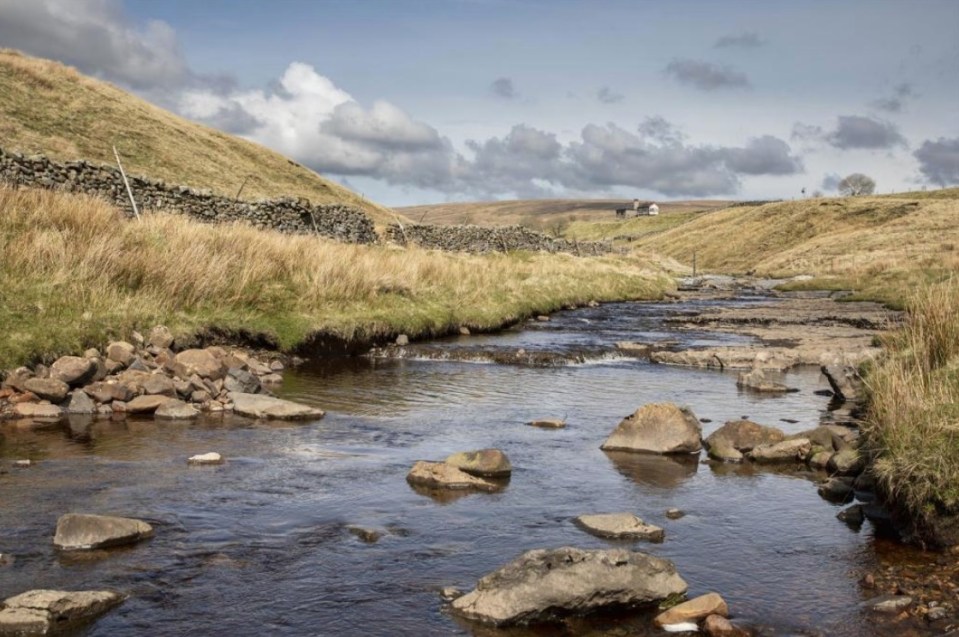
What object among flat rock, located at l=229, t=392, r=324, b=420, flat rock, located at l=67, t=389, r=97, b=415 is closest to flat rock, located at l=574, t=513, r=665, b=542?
flat rock, located at l=229, t=392, r=324, b=420

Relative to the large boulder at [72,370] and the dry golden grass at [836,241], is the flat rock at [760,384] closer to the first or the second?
the large boulder at [72,370]

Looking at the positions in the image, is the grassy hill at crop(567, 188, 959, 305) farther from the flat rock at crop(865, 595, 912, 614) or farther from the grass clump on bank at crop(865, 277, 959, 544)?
the flat rock at crop(865, 595, 912, 614)

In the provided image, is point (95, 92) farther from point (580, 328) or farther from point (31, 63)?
point (580, 328)

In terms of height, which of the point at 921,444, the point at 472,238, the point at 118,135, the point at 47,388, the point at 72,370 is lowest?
the point at 921,444

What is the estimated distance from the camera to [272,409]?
48.6 feet

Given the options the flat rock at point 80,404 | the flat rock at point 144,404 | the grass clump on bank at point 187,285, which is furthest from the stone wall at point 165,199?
the flat rock at point 144,404

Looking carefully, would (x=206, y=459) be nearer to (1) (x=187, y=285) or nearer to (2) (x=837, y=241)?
(1) (x=187, y=285)

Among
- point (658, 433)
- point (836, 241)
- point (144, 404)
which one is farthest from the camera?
point (836, 241)

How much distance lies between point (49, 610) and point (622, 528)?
5521mm

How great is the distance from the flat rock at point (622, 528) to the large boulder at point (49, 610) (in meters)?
4.84

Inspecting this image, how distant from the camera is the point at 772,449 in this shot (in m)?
12.9

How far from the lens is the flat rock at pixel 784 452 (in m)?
12.8

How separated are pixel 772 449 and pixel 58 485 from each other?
31.8 ft

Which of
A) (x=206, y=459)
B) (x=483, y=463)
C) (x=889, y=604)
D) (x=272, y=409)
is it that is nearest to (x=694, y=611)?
(x=889, y=604)
